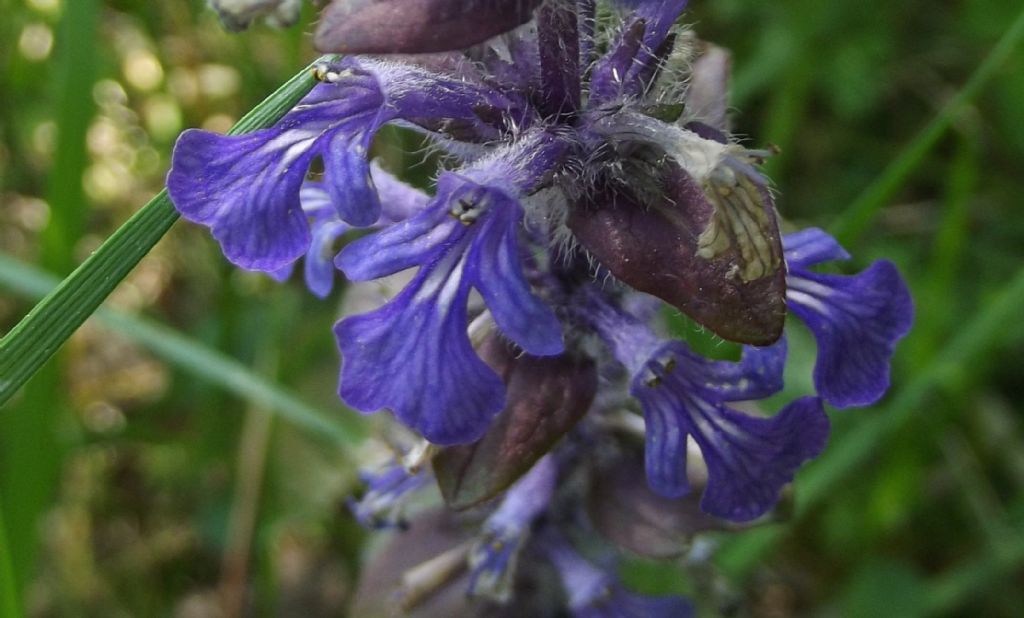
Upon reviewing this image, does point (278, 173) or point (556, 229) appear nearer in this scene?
point (278, 173)

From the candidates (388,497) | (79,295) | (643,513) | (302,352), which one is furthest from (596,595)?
(302,352)

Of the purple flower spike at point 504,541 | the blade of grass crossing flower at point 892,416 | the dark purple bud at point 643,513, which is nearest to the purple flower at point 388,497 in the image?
the purple flower spike at point 504,541

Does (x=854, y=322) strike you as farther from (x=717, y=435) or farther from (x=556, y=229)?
(x=556, y=229)

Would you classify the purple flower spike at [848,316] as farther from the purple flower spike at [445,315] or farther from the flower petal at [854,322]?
the purple flower spike at [445,315]

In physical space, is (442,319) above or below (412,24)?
below

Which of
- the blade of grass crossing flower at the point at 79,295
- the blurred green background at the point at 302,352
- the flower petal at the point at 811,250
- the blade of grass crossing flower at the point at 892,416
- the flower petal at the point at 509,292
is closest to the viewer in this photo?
the flower petal at the point at 509,292

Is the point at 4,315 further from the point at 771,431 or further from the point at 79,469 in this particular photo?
the point at 771,431

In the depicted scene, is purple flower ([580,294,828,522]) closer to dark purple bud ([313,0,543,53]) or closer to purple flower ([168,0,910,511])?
purple flower ([168,0,910,511])
